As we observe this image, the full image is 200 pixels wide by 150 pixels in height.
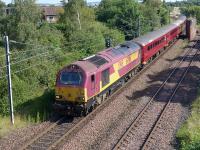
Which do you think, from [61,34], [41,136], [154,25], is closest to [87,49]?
[61,34]

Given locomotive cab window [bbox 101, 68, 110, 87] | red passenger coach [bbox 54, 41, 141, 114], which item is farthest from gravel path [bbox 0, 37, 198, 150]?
locomotive cab window [bbox 101, 68, 110, 87]

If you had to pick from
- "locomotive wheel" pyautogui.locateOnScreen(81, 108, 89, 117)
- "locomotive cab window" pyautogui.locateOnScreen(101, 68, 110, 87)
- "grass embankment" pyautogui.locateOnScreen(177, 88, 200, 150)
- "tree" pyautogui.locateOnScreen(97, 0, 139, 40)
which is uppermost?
"tree" pyautogui.locateOnScreen(97, 0, 139, 40)

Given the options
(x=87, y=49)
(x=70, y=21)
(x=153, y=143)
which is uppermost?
(x=70, y=21)

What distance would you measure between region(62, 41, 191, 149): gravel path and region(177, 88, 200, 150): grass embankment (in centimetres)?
292

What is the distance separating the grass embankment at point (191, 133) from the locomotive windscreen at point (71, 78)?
232 inches

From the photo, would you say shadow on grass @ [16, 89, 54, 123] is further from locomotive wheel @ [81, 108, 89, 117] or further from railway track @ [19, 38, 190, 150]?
locomotive wheel @ [81, 108, 89, 117]

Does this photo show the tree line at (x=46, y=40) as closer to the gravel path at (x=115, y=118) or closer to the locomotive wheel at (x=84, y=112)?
the locomotive wheel at (x=84, y=112)

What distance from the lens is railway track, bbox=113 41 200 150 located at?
17.4 metres

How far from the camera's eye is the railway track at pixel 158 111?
1736 centimetres

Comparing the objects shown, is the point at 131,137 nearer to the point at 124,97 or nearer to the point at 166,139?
the point at 166,139

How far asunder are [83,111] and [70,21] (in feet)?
84.1

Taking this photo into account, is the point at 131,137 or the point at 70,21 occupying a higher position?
the point at 70,21

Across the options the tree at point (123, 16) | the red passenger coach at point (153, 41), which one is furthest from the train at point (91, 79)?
the tree at point (123, 16)

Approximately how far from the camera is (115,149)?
1631cm
